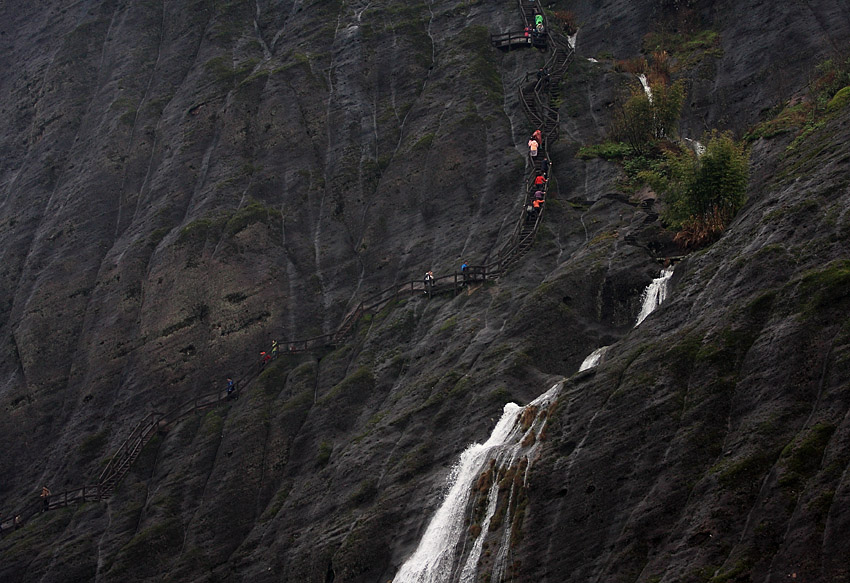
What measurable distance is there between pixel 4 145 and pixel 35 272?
1909 cm

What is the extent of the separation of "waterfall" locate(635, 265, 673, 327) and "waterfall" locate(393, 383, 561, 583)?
591 cm

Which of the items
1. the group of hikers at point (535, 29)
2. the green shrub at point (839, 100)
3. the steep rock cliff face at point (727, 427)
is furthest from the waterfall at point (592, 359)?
the group of hikers at point (535, 29)

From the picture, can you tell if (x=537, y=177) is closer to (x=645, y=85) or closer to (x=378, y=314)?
(x=378, y=314)

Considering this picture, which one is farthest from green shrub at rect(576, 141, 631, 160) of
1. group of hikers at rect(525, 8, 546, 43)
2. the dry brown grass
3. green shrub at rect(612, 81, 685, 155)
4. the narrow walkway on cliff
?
group of hikers at rect(525, 8, 546, 43)

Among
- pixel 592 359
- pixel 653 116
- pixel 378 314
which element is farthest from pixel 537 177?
pixel 592 359

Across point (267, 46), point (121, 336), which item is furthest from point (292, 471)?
point (267, 46)

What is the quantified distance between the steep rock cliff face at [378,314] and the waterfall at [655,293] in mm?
641

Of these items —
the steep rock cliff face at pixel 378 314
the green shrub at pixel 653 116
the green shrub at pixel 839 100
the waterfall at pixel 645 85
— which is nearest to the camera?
the steep rock cliff face at pixel 378 314

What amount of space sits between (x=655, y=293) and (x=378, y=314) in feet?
48.2

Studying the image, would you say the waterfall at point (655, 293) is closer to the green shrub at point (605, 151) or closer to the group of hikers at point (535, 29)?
the green shrub at point (605, 151)

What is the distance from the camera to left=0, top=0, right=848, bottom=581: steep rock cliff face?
2303 centimetres

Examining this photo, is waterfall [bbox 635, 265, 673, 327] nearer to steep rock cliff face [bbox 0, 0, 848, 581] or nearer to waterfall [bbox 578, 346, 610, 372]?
steep rock cliff face [bbox 0, 0, 848, 581]

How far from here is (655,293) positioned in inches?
1328

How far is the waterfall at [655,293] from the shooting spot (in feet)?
109
